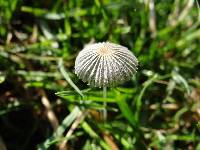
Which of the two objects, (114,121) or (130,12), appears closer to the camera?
(114,121)

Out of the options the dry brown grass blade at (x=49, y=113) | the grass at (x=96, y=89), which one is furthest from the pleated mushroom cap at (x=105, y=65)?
the dry brown grass blade at (x=49, y=113)

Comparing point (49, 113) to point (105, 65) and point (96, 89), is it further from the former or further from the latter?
point (105, 65)

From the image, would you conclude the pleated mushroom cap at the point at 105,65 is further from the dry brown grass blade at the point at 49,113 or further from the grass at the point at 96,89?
the dry brown grass blade at the point at 49,113

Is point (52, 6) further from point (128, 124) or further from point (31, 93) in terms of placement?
point (128, 124)

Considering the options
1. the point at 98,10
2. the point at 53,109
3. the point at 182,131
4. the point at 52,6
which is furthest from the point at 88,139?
the point at 52,6

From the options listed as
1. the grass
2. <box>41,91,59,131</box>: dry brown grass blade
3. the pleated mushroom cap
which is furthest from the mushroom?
<box>41,91,59,131</box>: dry brown grass blade
